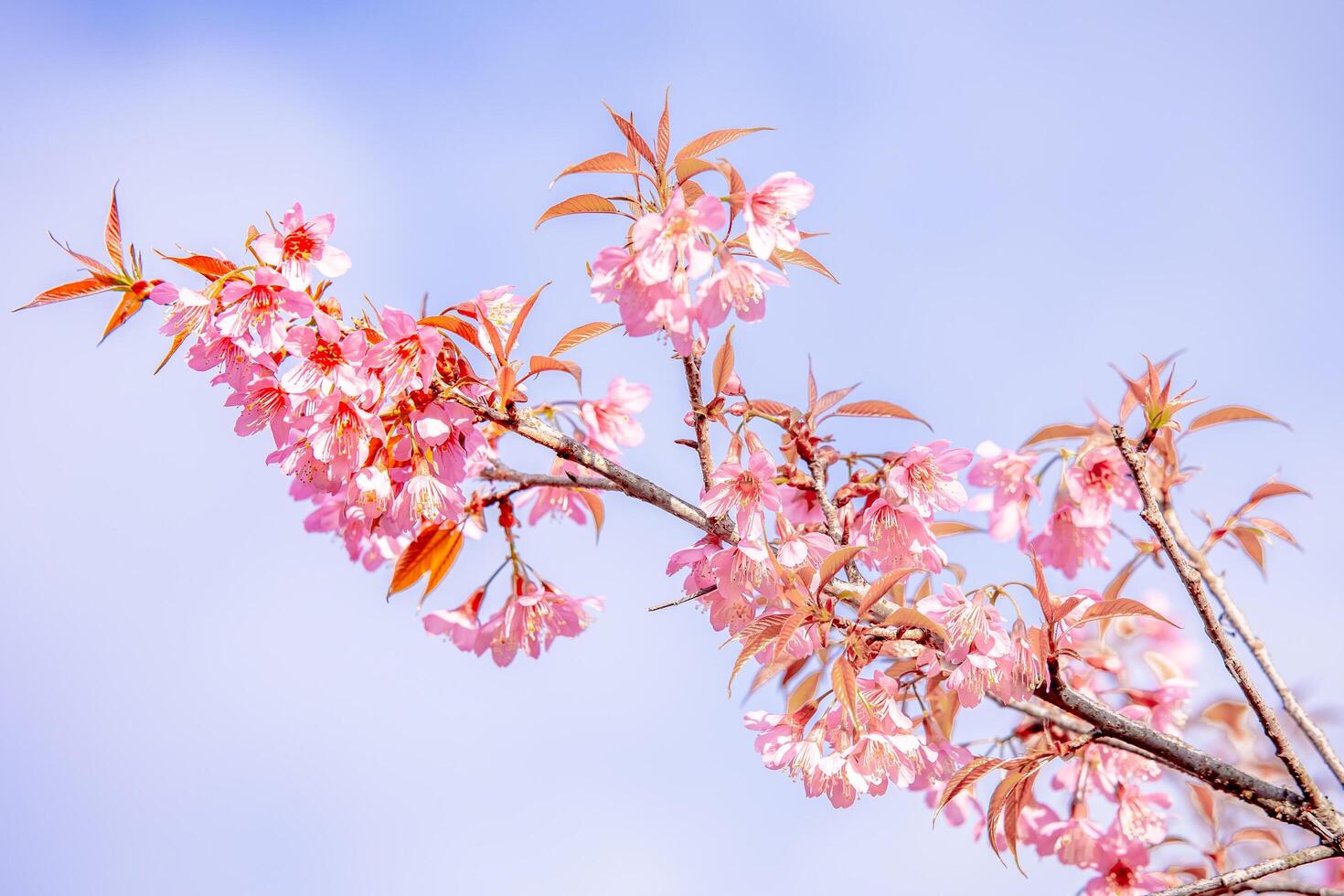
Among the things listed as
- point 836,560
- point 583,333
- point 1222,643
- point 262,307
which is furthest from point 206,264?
point 1222,643

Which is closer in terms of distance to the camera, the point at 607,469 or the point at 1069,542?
the point at 607,469

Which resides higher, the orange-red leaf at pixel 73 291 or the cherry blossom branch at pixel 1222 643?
the orange-red leaf at pixel 73 291

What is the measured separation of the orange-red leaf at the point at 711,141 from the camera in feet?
5.91

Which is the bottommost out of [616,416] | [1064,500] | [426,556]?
[426,556]

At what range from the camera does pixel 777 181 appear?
1771mm

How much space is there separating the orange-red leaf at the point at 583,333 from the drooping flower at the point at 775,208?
383 mm

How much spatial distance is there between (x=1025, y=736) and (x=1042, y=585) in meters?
1.05

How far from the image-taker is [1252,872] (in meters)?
1.70

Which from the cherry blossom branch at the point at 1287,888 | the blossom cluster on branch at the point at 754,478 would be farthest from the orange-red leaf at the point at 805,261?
the cherry blossom branch at the point at 1287,888

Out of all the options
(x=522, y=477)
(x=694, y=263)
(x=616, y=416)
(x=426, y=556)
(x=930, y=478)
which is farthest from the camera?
(x=616, y=416)

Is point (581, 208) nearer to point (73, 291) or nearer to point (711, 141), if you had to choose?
point (711, 141)

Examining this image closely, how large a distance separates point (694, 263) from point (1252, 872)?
1526 mm

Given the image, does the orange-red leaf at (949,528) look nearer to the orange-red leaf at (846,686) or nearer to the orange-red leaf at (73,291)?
the orange-red leaf at (846,686)

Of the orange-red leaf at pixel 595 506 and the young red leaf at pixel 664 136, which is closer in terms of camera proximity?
the young red leaf at pixel 664 136
